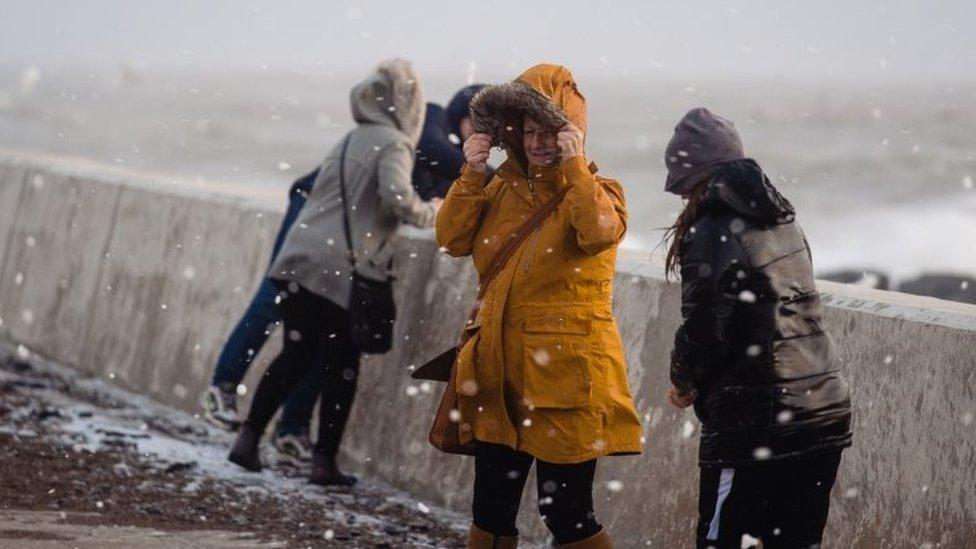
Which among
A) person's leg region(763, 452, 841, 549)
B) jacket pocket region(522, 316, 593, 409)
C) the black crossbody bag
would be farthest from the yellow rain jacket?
the black crossbody bag

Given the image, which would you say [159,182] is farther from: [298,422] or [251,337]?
[298,422]

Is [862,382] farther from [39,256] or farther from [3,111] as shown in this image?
[3,111]

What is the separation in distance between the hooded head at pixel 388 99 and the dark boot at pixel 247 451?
60.7 inches

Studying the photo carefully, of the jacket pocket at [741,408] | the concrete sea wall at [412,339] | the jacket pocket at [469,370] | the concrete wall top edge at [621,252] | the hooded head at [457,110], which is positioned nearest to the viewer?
the jacket pocket at [741,408]

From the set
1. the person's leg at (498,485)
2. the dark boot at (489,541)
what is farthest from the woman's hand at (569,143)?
the dark boot at (489,541)

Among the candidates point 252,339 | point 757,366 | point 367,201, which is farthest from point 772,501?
point 252,339

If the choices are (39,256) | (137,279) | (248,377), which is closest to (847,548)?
(248,377)

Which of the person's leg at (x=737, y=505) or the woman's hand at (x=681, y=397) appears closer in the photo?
the person's leg at (x=737, y=505)

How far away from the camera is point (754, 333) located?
5.09 meters

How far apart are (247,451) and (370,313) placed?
908 millimetres

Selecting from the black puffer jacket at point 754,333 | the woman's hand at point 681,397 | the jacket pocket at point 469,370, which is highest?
the black puffer jacket at point 754,333

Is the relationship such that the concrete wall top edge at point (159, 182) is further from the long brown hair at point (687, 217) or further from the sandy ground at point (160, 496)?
the long brown hair at point (687, 217)

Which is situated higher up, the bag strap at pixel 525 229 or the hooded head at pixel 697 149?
the hooded head at pixel 697 149

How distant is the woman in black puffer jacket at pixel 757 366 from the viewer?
16.7ft
